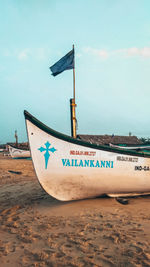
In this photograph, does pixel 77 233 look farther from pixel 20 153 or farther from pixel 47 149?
pixel 20 153

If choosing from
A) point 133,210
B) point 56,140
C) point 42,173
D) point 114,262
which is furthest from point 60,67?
point 114,262

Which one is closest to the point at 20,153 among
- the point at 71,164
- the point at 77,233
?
the point at 71,164

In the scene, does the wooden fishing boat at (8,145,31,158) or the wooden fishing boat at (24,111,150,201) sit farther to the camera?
the wooden fishing boat at (8,145,31,158)

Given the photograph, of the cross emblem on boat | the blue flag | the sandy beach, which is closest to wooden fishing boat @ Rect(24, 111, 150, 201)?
the cross emblem on boat

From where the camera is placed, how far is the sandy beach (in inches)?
95.3

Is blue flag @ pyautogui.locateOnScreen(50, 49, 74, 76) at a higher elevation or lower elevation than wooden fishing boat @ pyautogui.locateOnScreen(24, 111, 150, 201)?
higher

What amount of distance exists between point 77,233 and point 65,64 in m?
6.31

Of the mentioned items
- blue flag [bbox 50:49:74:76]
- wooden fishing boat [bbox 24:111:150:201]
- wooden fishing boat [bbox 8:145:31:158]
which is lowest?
wooden fishing boat [bbox 8:145:31:158]

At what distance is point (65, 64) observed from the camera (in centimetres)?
754

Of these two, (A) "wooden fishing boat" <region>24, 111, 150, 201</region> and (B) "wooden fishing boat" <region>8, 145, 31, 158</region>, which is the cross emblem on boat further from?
(B) "wooden fishing boat" <region>8, 145, 31, 158</region>

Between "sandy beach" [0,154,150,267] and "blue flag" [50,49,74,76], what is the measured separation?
5.21 m

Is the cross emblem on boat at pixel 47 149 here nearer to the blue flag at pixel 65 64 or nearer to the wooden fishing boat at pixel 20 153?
the blue flag at pixel 65 64

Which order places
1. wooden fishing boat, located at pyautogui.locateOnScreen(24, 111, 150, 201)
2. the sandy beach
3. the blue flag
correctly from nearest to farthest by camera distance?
1. the sandy beach
2. wooden fishing boat, located at pyautogui.locateOnScreen(24, 111, 150, 201)
3. the blue flag

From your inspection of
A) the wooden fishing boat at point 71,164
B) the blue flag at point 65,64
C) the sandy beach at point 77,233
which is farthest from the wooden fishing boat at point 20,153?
the wooden fishing boat at point 71,164
